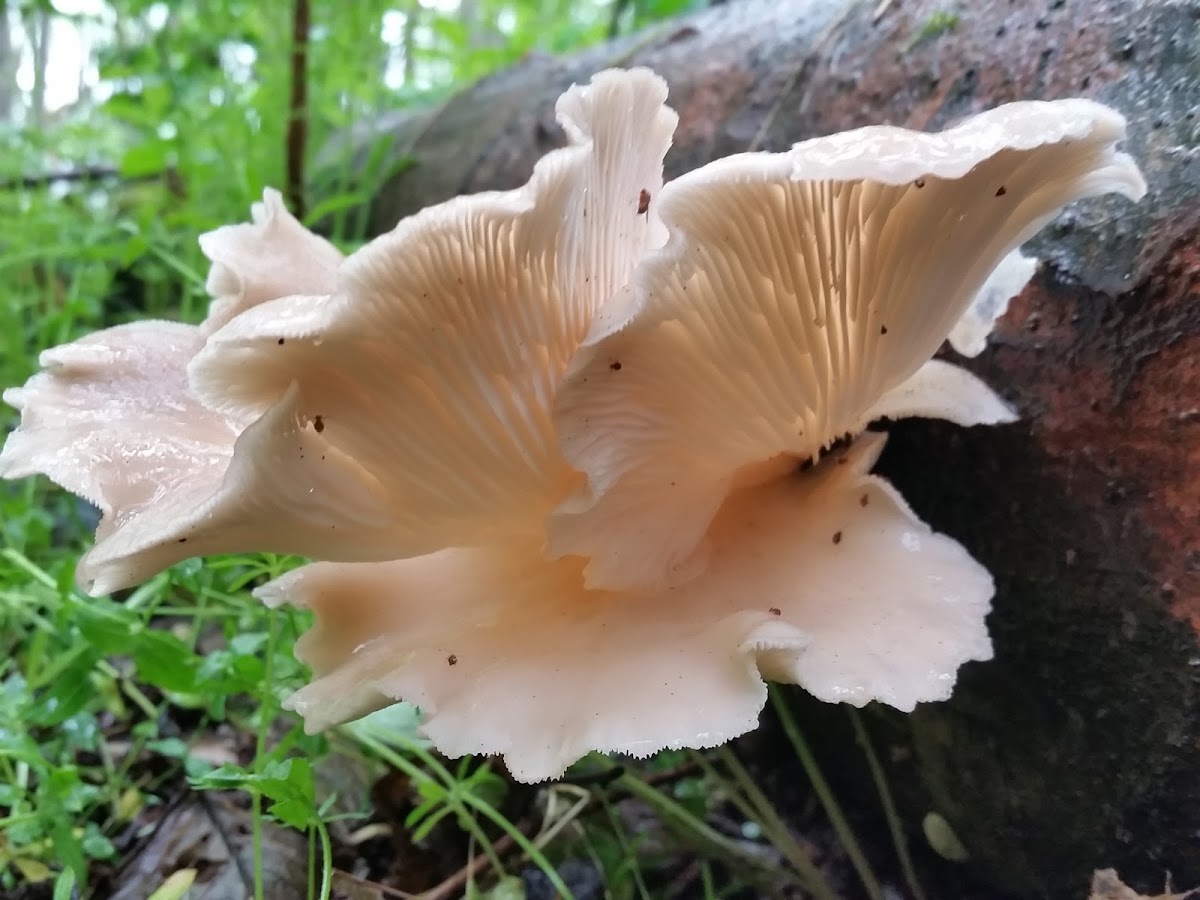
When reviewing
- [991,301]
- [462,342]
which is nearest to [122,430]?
[462,342]

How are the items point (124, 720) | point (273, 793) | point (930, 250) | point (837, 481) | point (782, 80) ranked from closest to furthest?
point (930, 250) < point (273, 793) < point (837, 481) < point (782, 80) < point (124, 720)

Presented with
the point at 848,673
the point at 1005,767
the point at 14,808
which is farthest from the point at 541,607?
the point at 14,808

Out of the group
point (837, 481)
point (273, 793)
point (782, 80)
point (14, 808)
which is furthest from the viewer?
point (782, 80)

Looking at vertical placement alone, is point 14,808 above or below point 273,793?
below

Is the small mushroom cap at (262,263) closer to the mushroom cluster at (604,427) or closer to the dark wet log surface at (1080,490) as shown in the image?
the mushroom cluster at (604,427)

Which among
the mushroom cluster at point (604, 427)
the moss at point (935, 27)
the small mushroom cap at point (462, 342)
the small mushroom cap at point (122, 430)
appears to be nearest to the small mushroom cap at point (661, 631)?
the mushroom cluster at point (604, 427)

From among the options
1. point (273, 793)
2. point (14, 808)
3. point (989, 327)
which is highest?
point (989, 327)

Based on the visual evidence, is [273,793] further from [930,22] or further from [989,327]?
[930,22]
